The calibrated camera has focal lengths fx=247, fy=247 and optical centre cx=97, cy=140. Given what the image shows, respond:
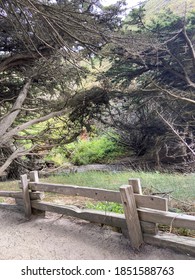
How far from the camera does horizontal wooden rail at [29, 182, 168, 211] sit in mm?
3301

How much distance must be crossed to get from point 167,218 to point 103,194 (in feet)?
3.51

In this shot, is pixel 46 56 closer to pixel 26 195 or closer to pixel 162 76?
pixel 162 76

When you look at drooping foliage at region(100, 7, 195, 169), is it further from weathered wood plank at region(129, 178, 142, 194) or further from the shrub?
weathered wood plank at region(129, 178, 142, 194)

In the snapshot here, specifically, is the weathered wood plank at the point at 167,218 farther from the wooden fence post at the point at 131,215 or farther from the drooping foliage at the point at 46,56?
the drooping foliage at the point at 46,56

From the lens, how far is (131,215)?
3424mm

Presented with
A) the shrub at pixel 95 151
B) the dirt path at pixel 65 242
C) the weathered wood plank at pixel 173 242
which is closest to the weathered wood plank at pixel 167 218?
the weathered wood plank at pixel 173 242

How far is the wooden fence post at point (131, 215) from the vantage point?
11.2 ft

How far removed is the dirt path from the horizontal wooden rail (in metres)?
0.58

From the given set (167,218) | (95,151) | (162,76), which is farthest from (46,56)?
(95,151)

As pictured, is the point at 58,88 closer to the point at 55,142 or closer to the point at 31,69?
the point at 31,69

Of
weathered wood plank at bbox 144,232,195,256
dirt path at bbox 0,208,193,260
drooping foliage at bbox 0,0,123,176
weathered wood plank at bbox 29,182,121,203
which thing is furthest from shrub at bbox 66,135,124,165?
weathered wood plank at bbox 144,232,195,256

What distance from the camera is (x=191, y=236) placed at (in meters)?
3.51

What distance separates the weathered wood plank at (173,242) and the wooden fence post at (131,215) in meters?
0.13
